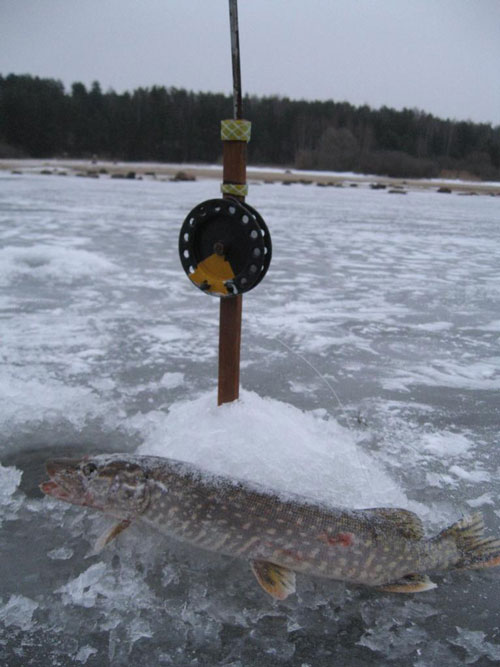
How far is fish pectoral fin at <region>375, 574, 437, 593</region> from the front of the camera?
78.4 inches

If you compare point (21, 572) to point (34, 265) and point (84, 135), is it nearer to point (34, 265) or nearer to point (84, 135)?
point (34, 265)

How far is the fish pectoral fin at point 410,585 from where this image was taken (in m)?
1.99

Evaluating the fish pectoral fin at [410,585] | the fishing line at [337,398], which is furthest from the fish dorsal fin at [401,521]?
the fishing line at [337,398]

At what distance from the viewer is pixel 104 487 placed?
214cm

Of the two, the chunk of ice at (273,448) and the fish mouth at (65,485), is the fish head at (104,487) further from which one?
the chunk of ice at (273,448)

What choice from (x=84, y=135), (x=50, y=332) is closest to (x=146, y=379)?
(x=50, y=332)

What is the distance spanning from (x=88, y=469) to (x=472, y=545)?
5.20 feet

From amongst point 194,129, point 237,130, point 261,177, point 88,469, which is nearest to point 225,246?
point 237,130

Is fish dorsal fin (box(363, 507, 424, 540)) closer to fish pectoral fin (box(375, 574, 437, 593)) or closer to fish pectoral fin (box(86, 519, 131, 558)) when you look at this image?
fish pectoral fin (box(375, 574, 437, 593))

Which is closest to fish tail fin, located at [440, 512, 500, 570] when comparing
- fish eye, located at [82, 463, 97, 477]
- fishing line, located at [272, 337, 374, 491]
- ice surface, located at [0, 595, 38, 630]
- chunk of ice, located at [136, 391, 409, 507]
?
chunk of ice, located at [136, 391, 409, 507]

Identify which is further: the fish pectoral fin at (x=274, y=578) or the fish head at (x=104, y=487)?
the fish head at (x=104, y=487)

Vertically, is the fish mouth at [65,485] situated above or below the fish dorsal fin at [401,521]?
above

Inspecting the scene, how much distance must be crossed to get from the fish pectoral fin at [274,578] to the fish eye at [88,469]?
2.42 ft

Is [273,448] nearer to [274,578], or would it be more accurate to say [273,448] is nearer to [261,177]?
[274,578]
